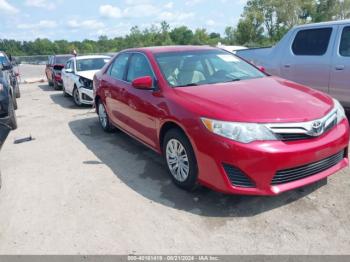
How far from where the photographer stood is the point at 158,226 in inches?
132

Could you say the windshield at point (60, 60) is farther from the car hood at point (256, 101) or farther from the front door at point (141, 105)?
the car hood at point (256, 101)

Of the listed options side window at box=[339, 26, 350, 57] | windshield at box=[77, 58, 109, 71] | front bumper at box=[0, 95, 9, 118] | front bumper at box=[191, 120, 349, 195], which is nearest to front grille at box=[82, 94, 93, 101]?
windshield at box=[77, 58, 109, 71]

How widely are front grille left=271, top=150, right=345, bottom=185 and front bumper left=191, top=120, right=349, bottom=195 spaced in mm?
33

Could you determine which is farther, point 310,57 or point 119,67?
point 310,57

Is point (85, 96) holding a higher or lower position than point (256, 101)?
lower

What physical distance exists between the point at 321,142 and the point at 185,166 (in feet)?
4.65

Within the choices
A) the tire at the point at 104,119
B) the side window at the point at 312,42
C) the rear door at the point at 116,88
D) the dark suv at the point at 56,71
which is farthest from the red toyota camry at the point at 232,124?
the dark suv at the point at 56,71

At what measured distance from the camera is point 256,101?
3.62 meters

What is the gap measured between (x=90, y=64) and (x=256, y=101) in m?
8.27

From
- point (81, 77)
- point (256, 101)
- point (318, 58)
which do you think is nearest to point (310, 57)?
point (318, 58)

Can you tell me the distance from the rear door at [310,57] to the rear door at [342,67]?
104 millimetres

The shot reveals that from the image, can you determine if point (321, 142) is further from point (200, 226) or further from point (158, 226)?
point (158, 226)

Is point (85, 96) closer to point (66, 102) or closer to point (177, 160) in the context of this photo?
point (66, 102)

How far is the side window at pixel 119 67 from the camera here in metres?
5.66
